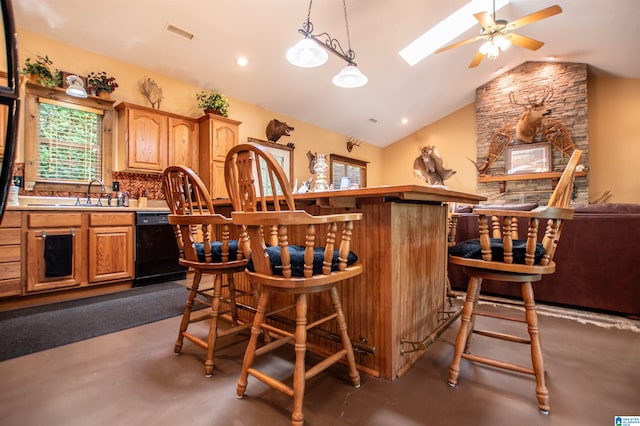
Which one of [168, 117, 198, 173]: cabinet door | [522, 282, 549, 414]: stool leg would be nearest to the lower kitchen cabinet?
[168, 117, 198, 173]: cabinet door

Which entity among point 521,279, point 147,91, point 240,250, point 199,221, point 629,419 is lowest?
point 629,419

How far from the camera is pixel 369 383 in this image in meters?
1.47

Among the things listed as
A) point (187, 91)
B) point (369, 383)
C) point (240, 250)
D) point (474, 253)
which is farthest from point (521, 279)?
point (187, 91)

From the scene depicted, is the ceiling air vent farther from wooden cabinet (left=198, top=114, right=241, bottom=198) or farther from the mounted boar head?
the mounted boar head

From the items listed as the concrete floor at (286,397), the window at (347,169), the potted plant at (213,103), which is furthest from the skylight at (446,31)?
the concrete floor at (286,397)

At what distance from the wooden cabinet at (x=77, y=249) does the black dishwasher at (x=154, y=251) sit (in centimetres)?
9

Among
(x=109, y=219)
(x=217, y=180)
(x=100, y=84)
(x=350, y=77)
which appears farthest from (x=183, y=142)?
(x=350, y=77)

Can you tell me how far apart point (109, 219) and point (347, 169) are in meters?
5.49

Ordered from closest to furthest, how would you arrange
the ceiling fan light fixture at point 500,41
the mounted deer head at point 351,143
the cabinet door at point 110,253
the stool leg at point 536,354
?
the stool leg at point 536,354
the cabinet door at point 110,253
the ceiling fan light fixture at point 500,41
the mounted deer head at point 351,143

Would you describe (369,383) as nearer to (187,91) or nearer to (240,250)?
(240,250)

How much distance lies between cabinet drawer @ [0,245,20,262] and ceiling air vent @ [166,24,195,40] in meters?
2.88

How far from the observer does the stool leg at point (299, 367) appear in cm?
115

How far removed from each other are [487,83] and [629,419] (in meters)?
7.37

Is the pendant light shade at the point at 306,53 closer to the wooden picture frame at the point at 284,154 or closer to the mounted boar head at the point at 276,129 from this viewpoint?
the mounted boar head at the point at 276,129
